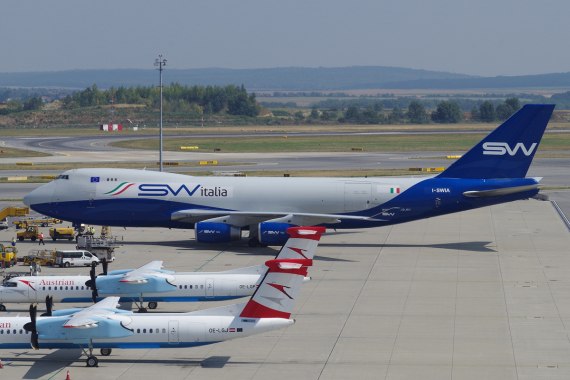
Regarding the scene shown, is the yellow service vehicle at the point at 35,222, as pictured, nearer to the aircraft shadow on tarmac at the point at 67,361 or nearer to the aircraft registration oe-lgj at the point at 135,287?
the aircraft registration oe-lgj at the point at 135,287

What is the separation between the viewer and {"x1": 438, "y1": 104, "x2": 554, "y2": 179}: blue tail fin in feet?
221

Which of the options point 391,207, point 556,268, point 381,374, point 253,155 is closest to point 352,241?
point 391,207

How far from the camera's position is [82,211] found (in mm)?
68750

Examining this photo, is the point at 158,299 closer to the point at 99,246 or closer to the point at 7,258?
the point at 7,258

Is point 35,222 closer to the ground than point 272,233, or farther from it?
closer to the ground

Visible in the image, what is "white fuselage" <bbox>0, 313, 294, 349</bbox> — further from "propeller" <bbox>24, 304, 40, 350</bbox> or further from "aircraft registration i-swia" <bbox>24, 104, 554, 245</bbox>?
"aircraft registration i-swia" <bbox>24, 104, 554, 245</bbox>

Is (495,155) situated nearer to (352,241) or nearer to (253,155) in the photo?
(352,241)

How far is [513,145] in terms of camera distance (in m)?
67.6

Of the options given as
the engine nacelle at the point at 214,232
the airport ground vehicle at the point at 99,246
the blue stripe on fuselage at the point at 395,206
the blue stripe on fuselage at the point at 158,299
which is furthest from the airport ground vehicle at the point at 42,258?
the blue stripe on fuselage at the point at 158,299

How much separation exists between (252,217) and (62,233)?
46.5 feet

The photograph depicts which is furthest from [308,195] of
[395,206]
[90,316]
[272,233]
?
[90,316]

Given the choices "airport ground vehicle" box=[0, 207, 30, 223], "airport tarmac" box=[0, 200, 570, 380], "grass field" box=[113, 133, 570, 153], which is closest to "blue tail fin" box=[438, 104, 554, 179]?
"airport tarmac" box=[0, 200, 570, 380]

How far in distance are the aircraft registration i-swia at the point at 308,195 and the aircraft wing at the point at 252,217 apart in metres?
0.06

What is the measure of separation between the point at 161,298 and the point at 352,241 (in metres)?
25.7
